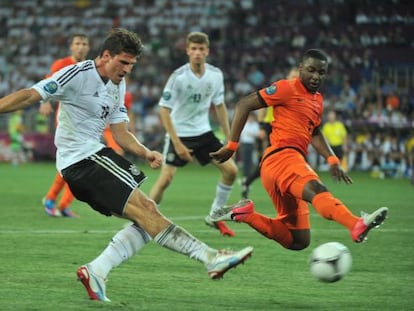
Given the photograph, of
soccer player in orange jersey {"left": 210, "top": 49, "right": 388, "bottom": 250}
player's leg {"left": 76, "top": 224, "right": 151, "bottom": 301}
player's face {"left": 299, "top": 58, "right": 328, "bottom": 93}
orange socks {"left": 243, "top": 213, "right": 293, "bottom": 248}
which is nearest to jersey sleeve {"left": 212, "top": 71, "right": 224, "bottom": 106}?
soccer player in orange jersey {"left": 210, "top": 49, "right": 388, "bottom": 250}

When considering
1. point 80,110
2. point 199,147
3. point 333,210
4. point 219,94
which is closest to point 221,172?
point 199,147

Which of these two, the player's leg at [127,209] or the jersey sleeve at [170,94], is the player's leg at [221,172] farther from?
the player's leg at [127,209]

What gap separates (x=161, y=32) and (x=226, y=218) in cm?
2930

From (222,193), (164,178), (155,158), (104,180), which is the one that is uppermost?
(155,158)

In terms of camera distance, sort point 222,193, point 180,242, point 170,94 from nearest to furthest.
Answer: point 180,242 < point 222,193 < point 170,94

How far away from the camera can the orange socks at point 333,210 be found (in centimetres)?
749

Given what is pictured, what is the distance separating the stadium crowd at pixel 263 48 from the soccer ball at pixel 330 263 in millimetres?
20183

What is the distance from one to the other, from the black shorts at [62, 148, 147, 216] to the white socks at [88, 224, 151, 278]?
0.21m

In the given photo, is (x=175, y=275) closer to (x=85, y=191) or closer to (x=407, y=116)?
(x=85, y=191)

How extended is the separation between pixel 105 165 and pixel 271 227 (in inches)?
76.8

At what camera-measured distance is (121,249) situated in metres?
7.25

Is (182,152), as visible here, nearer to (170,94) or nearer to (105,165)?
(170,94)

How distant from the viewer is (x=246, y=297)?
7.42 meters

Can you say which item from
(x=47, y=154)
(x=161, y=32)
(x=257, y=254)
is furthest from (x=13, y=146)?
(x=257, y=254)
